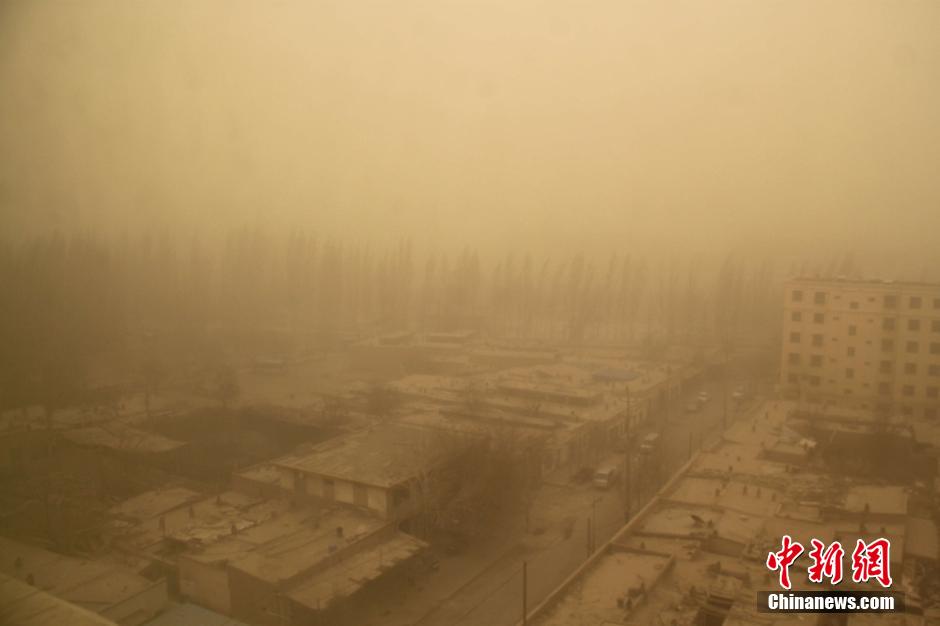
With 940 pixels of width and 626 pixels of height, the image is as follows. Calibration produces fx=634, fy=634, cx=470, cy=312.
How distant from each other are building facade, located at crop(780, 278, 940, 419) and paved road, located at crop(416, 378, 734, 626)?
1.84 m

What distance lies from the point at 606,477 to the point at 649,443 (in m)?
1.16

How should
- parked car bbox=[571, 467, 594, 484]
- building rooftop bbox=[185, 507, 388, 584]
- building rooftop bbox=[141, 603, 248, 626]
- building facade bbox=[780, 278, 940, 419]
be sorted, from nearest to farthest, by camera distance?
building rooftop bbox=[141, 603, 248, 626] < building rooftop bbox=[185, 507, 388, 584] < parked car bbox=[571, 467, 594, 484] < building facade bbox=[780, 278, 940, 419]

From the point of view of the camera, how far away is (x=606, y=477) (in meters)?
5.65

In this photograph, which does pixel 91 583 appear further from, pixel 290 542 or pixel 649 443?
pixel 649 443

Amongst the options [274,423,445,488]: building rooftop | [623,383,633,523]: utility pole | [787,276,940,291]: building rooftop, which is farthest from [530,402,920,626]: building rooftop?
[787,276,940,291]: building rooftop

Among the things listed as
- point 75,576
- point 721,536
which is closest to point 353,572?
point 75,576

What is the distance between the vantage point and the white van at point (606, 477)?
5.60 metres

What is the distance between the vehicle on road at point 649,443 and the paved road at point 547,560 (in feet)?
0.31

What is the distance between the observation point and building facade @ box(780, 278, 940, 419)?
21.8 ft

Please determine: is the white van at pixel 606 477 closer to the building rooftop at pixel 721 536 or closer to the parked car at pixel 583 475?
the parked car at pixel 583 475

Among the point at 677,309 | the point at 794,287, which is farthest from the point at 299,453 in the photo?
the point at 677,309

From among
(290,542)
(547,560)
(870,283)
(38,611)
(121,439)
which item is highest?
(870,283)

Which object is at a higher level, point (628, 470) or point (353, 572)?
point (628, 470)

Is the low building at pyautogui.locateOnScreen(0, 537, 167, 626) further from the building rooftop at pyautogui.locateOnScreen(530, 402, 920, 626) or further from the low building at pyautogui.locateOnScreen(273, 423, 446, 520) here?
the building rooftop at pyautogui.locateOnScreen(530, 402, 920, 626)
